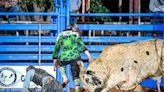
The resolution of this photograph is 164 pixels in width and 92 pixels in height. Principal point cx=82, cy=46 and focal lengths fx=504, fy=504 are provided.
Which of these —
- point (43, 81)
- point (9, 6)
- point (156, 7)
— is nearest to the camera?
point (43, 81)

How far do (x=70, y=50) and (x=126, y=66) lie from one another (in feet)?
4.05

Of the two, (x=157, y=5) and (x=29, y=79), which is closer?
(x=29, y=79)

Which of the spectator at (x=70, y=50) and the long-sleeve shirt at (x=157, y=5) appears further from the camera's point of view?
the long-sleeve shirt at (x=157, y=5)

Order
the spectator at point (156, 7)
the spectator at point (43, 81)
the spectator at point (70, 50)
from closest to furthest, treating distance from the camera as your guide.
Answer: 1. the spectator at point (43, 81)
2. the spectator at point (70, 50)
3. the spectator at point (156, 7)

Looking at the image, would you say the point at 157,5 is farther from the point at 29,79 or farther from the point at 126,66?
the point at 29,79

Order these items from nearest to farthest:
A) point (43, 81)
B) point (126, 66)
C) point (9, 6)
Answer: point (43, 81), point (126, 66), point (9, 6)

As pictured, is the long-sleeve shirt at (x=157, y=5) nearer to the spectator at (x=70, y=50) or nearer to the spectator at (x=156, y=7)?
the spectator at (x=156, y=7)

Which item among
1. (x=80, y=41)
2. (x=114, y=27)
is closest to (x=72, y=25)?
(x=80, y=41)

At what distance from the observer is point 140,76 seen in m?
9.86

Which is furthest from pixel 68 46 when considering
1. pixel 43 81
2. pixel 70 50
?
pixel 43 81

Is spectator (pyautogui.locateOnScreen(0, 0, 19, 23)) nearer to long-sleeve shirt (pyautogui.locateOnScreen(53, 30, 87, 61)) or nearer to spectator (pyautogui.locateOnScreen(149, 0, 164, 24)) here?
long-sleeve shirt (pyautogui.locateOnScreen(53, 30, 87, 61))

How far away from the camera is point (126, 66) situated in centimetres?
984

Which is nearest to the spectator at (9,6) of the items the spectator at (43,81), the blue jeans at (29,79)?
the spectator at (43,81)

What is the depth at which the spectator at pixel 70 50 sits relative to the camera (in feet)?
33.6
